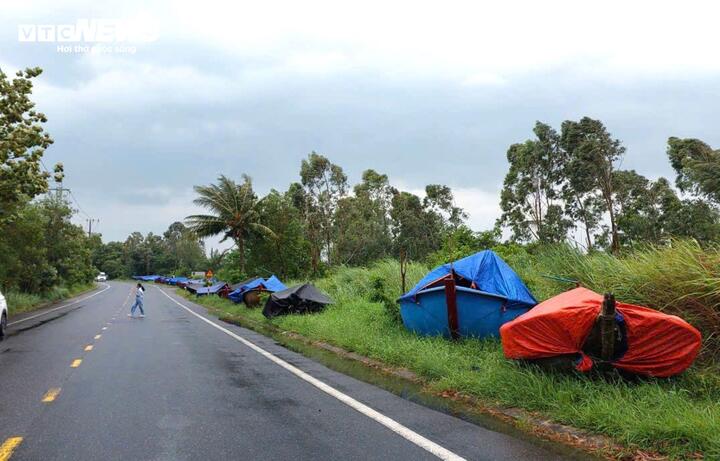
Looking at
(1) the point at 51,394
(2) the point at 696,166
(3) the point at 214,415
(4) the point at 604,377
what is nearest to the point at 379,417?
(3) the point at 214,415

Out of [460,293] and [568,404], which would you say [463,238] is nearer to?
Result: [460,293]

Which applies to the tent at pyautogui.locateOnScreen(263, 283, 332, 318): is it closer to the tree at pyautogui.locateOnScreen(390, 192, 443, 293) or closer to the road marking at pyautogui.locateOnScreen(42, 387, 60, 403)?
the road marking at pyautogui.locateOnScreen(42, 387, 60, 403)

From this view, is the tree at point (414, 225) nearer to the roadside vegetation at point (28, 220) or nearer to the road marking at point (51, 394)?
the roadside vegetation at point (28, 220)

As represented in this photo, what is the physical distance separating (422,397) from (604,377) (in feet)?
7.58

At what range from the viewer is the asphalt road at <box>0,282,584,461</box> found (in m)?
5.17

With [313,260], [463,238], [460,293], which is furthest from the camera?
[313,260]

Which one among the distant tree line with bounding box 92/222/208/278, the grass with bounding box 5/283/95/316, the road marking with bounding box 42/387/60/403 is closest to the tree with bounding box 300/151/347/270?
the grass with bounding box 5/283/95/316

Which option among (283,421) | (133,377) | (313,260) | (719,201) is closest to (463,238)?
(719,201)

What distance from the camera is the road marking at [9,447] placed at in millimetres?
4980

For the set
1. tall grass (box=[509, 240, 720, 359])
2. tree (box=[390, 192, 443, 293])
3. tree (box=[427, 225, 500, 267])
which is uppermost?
tree (box=[390, 192, 443, 293])

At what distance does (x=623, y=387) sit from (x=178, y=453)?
16.0 ft

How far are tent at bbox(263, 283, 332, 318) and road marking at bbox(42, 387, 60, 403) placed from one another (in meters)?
11.8

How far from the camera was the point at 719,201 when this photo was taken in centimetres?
2797

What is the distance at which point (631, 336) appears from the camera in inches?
259
